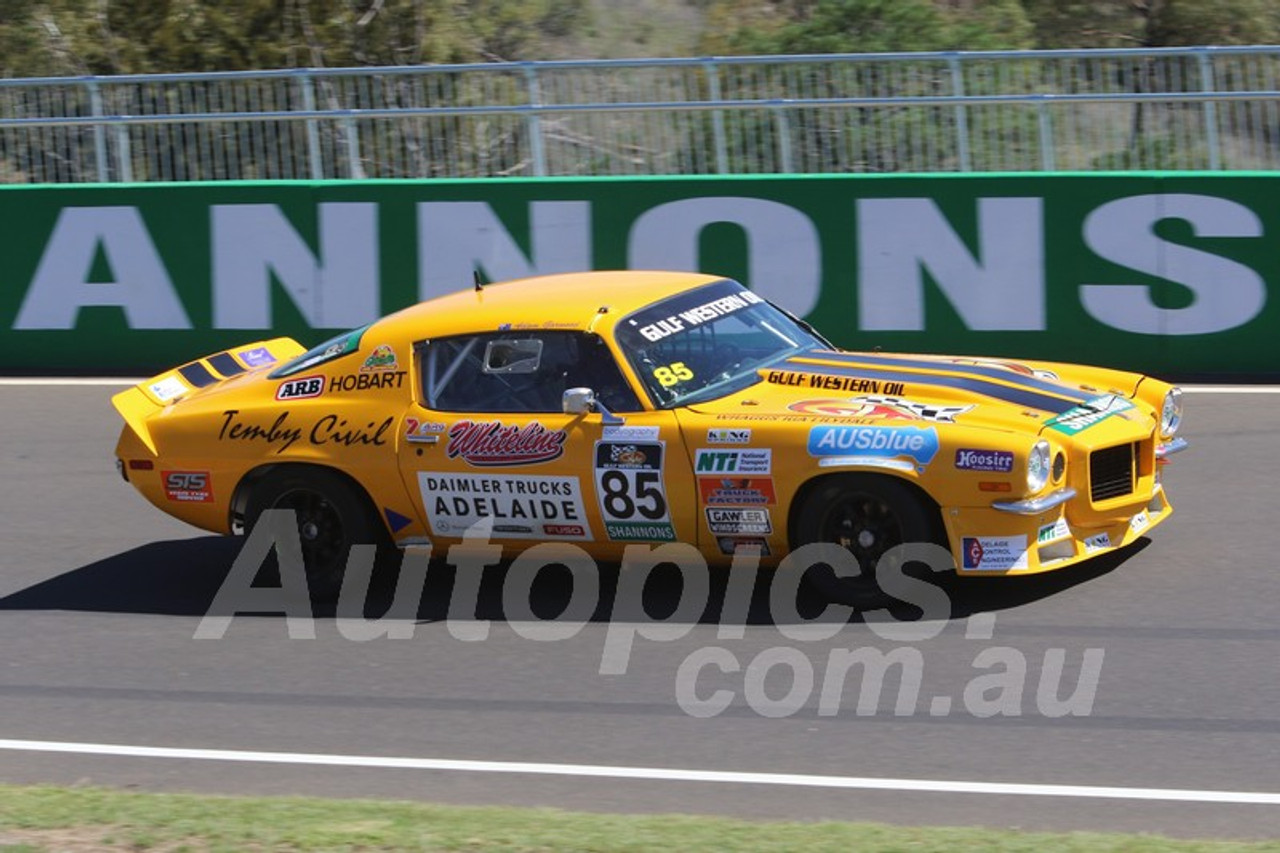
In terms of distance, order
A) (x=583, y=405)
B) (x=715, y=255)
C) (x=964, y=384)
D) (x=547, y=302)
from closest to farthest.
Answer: (x=583, y=405), (x=964, y=384), (x=547, y=302), (x=715, y=255)

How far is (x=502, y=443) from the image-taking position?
8008 millimetres

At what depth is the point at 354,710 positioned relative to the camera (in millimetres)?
6980

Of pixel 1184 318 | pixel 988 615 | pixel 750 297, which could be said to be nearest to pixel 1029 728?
pixel 988 615

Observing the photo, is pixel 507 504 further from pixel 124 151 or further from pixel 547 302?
pixel 124 151

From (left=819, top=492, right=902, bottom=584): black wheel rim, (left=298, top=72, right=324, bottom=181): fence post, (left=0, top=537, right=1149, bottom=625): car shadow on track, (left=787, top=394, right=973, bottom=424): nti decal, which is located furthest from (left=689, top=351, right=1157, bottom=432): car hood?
(left=298, top=72, right=324, bottom=181): fence post

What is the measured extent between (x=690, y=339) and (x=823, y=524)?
115 centimetres

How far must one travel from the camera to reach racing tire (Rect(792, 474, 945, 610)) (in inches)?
294

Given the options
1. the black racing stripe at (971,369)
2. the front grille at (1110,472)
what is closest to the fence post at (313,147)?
the black racing stripe at (971,369)

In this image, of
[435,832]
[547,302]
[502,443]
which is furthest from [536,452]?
[435,832]

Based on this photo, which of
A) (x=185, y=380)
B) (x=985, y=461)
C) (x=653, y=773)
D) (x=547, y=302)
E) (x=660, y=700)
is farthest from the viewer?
(x=185, y=380)

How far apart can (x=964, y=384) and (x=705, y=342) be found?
116cm

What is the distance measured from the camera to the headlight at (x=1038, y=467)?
7289 mm

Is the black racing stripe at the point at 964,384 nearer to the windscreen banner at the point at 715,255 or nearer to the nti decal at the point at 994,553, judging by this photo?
the nti decal at the point at 994,553

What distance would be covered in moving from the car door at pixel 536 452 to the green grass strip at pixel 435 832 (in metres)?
2.35
